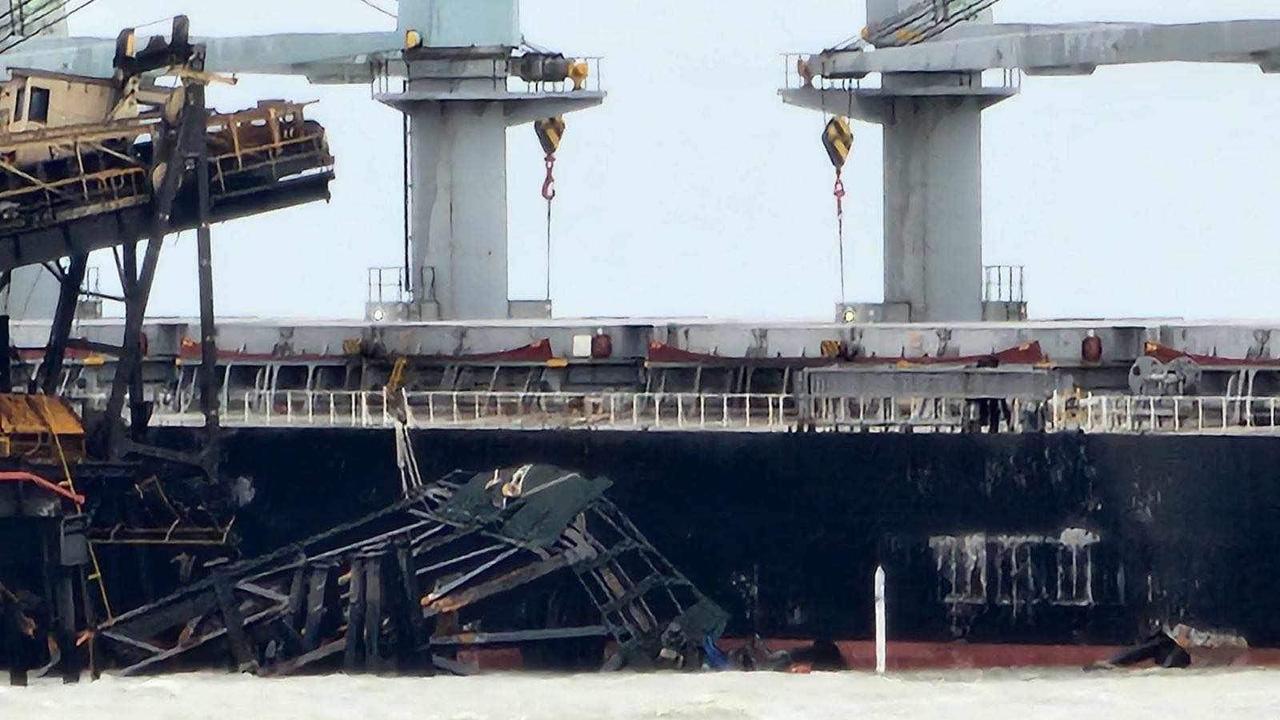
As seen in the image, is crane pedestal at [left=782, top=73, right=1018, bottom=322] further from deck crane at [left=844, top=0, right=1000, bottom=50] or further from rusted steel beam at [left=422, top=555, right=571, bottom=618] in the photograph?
rusted steel beam at [left=422, top=555, right=571, bottom=618]

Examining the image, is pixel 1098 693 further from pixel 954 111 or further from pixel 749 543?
pixel 954 111

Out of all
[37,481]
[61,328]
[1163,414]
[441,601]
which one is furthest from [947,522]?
[37,481]

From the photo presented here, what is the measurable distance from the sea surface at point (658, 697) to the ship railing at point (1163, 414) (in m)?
5.52

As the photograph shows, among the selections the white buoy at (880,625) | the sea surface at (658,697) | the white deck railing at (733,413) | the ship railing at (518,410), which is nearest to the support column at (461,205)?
the ship railing at (518,410)

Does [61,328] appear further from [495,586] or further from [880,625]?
[880,625]

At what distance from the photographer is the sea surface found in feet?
200

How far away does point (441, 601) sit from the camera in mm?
69812

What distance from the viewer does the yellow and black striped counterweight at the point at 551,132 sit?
86000 millimetres

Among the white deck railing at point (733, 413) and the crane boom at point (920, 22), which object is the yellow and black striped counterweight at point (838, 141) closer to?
the crane boom at point (920, 22)

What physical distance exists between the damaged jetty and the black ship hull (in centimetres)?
131

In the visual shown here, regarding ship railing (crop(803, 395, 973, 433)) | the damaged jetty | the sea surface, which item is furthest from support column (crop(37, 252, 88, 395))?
ship railing (crop(803, 395, 973, 433))

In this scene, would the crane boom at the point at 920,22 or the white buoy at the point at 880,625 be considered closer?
the white buoy at the point at 880,625

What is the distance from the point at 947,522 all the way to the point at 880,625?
4637 millimetres

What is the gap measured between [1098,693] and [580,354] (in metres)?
18.3
